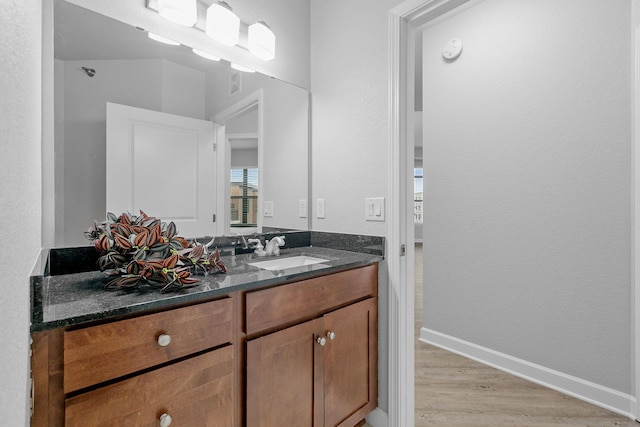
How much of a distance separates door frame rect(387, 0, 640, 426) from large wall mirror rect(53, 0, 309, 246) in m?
0.61

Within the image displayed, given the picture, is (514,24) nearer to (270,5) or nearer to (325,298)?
(270,5)

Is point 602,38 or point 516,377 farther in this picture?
point 516,377

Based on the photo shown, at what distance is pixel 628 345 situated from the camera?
1.67m

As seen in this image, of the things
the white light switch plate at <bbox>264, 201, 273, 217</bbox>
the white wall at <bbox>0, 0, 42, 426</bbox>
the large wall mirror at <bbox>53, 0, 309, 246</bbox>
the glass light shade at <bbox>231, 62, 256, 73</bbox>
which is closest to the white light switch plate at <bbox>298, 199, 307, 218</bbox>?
the large wall mirror at <bbox>53, 0, 309, 246</bbox>

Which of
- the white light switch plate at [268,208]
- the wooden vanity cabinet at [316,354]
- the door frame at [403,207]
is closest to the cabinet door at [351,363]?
the wooden vanity cabinet at [316,354]

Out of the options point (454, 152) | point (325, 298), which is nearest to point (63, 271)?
point (325, 298)

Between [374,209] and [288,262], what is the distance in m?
0.52

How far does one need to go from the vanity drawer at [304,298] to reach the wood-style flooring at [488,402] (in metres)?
0.77

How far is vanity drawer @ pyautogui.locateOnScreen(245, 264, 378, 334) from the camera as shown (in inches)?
43.2

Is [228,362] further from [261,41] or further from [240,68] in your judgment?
[261,41]

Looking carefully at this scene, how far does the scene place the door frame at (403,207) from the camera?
1.56 meters

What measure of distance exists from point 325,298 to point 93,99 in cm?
121

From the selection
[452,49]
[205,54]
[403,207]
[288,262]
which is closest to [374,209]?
[403,207]

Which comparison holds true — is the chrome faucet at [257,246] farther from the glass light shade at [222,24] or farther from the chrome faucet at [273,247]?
the glass light shade at [222,24]
